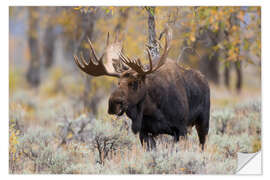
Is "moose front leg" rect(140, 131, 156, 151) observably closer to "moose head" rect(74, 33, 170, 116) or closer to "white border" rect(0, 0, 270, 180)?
"white border" rect(0, 0, 270, 180)

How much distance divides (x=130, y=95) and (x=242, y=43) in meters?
3.74

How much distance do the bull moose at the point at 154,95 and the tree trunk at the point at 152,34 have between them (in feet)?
1.22

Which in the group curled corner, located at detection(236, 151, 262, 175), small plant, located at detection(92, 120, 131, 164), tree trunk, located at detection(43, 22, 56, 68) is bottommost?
curled corner, located at detection(236, 151, 262, 175)

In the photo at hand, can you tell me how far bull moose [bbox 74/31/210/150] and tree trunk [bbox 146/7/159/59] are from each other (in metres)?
0.37

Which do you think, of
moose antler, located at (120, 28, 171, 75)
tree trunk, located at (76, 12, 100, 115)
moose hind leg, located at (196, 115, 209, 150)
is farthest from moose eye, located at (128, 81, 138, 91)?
tree trunk, located at (76, 12, 100, 115)

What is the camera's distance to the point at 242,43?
26.5ft

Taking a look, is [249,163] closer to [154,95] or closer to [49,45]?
[154,95]

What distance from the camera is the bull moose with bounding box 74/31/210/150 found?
4996 mm

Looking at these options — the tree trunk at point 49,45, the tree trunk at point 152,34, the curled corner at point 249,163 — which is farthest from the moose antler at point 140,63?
the tree trunk at point 49,45

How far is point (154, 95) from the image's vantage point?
5.26 m

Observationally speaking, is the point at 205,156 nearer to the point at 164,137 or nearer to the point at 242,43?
the point at 164,137

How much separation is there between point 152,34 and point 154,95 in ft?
3.77
